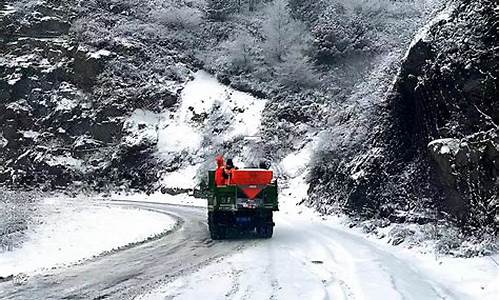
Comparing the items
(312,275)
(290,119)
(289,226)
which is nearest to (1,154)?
(290,119)

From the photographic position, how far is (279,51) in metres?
40.6

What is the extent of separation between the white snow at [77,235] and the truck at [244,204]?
8.88 ft

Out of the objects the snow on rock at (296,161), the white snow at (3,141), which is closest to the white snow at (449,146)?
the snow on rock at (296,161)

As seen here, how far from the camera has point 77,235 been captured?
17984mm

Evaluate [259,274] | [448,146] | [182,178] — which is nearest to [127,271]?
[259,274]

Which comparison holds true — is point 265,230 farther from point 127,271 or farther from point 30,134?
point 30,134

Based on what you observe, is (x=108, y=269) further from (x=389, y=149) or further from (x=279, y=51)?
(x=279, y=51)

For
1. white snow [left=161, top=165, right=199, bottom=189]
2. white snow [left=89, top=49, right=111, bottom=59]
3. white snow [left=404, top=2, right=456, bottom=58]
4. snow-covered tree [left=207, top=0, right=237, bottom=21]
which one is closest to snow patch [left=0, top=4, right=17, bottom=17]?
white snow [left=89, top=49, right=111, bottom=59]

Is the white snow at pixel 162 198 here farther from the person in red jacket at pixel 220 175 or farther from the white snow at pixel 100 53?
the person in red jacket at pixel 220 175

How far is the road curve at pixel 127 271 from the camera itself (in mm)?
9477

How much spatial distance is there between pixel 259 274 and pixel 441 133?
6.65 m

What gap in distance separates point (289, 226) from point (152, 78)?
89.5 feet

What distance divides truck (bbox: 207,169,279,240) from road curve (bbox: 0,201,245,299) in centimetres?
72

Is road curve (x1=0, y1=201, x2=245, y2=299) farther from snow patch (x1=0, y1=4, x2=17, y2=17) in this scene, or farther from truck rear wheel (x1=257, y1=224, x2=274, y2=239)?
snow patch (x1=0, y1=4, x2=17, y2=17)
